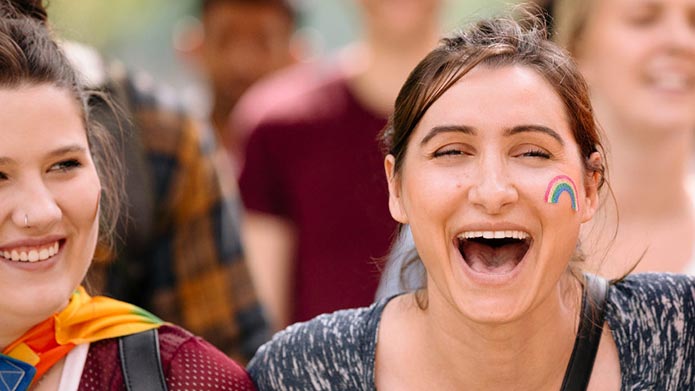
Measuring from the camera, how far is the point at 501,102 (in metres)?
3.06

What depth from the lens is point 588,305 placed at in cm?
328

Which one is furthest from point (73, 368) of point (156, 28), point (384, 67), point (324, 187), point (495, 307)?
Answer: point (156, 28)

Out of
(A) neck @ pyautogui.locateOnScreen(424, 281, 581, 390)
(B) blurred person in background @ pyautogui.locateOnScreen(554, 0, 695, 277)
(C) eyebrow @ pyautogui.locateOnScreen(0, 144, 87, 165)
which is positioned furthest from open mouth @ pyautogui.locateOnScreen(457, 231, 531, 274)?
(B) blurred person in background @ pyautogui.locateOnScreen(554, 0, 695, 277)

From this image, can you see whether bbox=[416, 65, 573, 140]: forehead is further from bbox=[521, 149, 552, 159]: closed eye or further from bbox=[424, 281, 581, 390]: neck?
bbox=[424, 281, 581, 390]: neck

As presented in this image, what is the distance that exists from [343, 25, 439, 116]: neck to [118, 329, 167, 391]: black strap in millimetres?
2199

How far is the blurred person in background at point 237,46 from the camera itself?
677 cm

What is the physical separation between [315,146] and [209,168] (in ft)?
2.96

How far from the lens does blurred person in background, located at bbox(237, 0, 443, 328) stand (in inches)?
200

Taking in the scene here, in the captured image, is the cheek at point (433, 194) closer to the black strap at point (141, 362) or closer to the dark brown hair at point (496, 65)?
the dark brown hair at point (496, 65)

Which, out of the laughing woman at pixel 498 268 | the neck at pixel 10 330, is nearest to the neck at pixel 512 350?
the laughing woman at pixel 498 268

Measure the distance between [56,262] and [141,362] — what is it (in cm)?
30

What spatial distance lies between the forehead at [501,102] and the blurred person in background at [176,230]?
1.35m

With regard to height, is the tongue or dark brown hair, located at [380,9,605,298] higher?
dark brown hair, located at [380,9,605,298]

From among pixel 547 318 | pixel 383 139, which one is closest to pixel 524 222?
pixel 547 318
